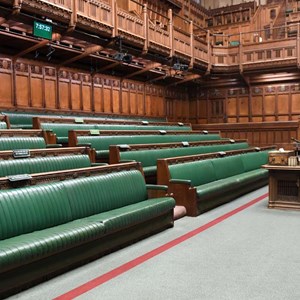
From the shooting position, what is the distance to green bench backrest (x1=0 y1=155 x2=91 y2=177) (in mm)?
3789

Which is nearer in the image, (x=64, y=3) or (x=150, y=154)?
(x=150, y=154)

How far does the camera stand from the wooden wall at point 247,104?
46.4 feet

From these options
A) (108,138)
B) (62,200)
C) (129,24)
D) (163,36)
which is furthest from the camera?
(163,36)

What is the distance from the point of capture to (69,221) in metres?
3.37

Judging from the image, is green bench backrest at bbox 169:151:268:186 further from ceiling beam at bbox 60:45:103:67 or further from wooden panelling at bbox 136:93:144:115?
wooden panelling at bbox 136:93:144:115

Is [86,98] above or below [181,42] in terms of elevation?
below

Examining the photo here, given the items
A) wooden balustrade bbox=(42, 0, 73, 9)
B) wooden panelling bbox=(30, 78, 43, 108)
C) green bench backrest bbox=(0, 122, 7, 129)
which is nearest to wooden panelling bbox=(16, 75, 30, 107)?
wooden panelling bbox=(30, 78, 43, 108)

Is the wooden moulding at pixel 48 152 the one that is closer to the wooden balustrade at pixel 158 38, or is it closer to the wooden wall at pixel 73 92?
the wooden wall at pixel 73 92

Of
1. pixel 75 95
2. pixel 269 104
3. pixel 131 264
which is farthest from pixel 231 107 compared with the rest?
pixel 131 264

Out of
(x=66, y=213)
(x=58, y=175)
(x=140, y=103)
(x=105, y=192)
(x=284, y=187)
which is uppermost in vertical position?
(x=140, y=103)

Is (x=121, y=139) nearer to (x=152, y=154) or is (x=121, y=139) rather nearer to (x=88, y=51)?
(x=152, y=154)

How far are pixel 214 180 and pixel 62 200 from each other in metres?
3.20

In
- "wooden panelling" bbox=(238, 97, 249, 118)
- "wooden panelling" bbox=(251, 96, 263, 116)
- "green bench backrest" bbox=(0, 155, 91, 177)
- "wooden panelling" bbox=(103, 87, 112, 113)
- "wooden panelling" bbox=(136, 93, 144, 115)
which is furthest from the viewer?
"wooden panelling" bbox=(238, 97, 249, 118)

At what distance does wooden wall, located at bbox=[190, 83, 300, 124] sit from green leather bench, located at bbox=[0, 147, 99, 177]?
437 inches
